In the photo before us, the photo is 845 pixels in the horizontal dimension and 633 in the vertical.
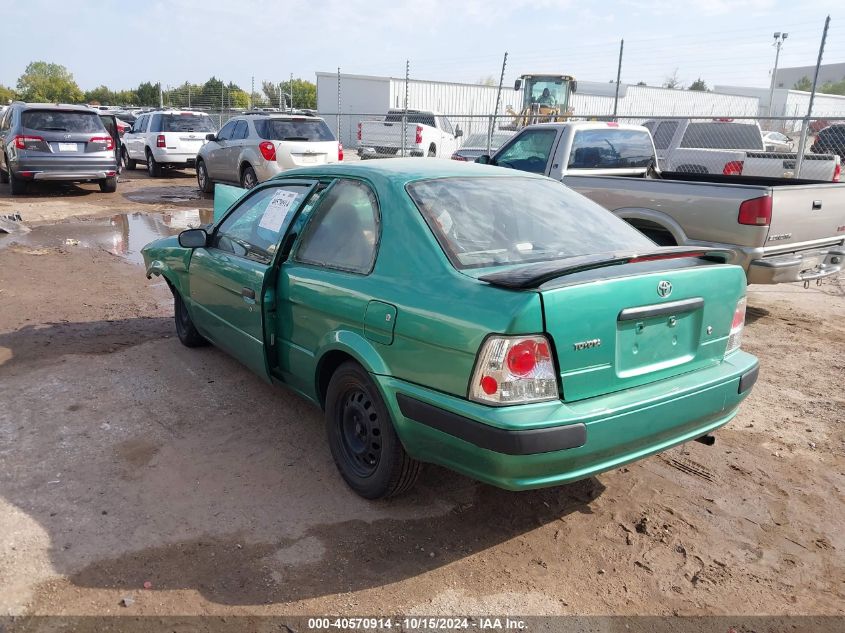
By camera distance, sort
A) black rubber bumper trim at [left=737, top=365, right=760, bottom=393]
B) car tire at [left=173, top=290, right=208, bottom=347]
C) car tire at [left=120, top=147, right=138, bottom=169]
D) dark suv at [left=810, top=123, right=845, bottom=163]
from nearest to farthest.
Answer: black rubber bumper trim at [left=737, top=365, right=760, bottom=393] → car tire at [left=173, top=290, right=208, bottom=347] → dark suv at [left=810, top=123, right=845, bottom=163] → car tire at [left=120, top=147, right=138, bottom=169]

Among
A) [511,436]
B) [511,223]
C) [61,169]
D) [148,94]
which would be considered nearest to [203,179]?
[61,169]

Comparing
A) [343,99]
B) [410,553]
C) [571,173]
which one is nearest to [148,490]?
[410,553]

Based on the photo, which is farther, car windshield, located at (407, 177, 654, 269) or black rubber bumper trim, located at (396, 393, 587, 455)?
car windshield, located at (407, 177, 654, 269)

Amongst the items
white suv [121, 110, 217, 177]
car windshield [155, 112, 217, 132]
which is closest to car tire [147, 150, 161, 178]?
white suv [121, 110, 217, 177]

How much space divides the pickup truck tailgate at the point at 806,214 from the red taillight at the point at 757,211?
0.19 feet

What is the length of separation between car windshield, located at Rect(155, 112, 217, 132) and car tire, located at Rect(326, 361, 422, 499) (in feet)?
57.1

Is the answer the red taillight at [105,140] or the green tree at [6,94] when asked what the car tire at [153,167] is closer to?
the red taillight at [105,140]

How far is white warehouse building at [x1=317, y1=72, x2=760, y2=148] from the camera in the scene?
3631 centimetres

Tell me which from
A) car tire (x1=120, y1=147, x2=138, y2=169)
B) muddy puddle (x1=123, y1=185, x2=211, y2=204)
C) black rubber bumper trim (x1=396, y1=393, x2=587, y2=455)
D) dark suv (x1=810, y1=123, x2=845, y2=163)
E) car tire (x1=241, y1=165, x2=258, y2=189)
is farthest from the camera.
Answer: car tire (x1=120, y1=147, x2=138, y2=169)

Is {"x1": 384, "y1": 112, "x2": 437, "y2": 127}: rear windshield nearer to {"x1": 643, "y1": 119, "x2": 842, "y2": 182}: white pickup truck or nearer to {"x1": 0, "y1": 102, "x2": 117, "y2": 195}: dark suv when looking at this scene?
{"x1": 643, "y1": 119, "x2": 842, "y2": 182}: white pickup truck

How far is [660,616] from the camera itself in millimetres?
2674

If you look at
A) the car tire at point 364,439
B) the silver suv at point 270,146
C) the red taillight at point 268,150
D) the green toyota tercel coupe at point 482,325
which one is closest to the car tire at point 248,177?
the silver suv at point 270,146

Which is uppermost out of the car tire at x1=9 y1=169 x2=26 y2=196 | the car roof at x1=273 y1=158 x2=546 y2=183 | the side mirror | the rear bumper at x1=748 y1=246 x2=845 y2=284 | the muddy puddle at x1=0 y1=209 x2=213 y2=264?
→ the car roof at x1=273 y1=158 x2=546 y2=183

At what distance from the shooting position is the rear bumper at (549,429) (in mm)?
2637
